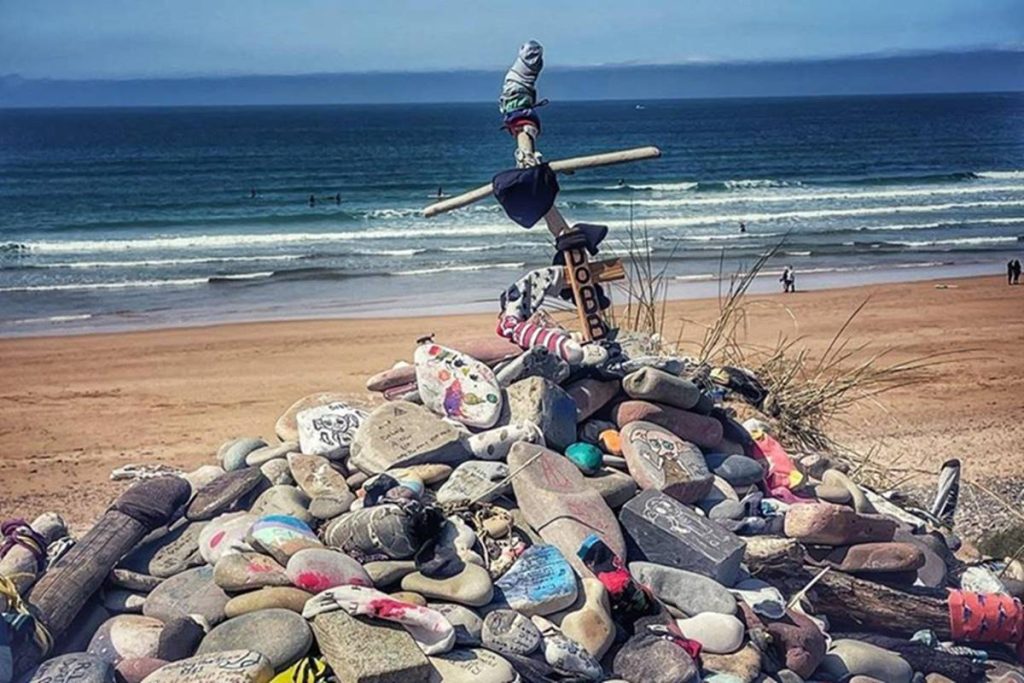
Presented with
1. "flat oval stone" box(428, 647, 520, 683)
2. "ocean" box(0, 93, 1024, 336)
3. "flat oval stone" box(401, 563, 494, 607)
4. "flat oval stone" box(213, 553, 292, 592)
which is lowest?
"ocean" box(0, 93, 1024, 336)

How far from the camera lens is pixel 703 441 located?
6.46 m

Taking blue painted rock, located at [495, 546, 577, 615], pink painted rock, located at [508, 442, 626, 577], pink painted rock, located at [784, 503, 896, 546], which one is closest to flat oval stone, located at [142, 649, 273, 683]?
blue painted rock, located at [495, 546, 577, 615]

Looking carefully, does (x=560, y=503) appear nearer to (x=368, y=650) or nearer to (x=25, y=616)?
(x=368, y=650)

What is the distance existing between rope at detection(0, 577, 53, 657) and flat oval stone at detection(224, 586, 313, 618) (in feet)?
2.40

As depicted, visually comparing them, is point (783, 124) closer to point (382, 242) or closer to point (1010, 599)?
point (382, 242)

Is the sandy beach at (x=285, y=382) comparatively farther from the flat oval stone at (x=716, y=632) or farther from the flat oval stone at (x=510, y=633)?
the flat oval stone at (x=716, y=632)

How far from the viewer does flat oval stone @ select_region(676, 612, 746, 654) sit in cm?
504

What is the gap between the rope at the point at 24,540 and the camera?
5605 millimetres

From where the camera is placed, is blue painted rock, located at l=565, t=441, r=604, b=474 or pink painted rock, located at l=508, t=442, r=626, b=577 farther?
blue painted rock, located at l=565, t=441, r=604, b=474

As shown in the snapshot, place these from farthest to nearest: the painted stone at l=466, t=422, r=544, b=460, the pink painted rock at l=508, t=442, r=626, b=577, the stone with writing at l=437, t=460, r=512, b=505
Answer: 1. the painted stone at l=466, t=422, r=544, b=460
2. the stone with writing at l=437, t=460, r=512, b=505
3. the pink painted rock at l=508, t=442, r=626, b=577

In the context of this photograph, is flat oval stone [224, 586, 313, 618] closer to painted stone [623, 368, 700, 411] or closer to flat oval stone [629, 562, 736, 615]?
flat oval stone [629, 562, 736, 615]

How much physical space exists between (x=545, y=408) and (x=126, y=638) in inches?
87.9

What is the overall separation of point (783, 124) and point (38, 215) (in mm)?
84005

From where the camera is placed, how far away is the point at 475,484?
5.66 meters
